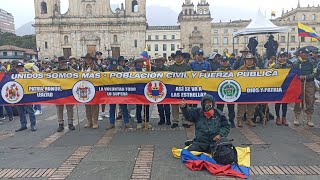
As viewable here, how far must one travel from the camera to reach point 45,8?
2749 inches

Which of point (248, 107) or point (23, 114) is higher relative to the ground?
point (248, 107)

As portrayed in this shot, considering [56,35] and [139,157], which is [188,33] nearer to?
[56,35]

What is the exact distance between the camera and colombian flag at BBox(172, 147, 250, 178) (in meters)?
4.80

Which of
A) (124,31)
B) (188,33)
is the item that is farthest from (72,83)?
(188,33)

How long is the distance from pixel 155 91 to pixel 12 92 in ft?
12.4

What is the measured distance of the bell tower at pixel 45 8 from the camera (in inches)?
2699

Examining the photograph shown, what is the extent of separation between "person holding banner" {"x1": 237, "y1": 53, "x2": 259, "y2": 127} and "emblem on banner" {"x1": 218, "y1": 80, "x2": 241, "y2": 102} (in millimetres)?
477

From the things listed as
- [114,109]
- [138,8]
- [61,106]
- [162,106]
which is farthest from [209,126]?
[138,8]

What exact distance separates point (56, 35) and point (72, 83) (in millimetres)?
66116

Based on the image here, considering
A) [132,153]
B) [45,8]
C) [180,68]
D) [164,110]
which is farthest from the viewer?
[45,8]

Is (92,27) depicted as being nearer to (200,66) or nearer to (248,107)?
(200,66)

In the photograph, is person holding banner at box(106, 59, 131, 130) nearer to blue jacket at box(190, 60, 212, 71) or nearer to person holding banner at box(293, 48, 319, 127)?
blue jacket at box(190, 60, 212, 71)

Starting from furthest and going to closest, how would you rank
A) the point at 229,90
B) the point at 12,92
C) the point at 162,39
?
1. the point at 162,39
2. the point at 12,92
3. the point at 229,90

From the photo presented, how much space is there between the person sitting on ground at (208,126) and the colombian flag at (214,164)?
0.18 metres
